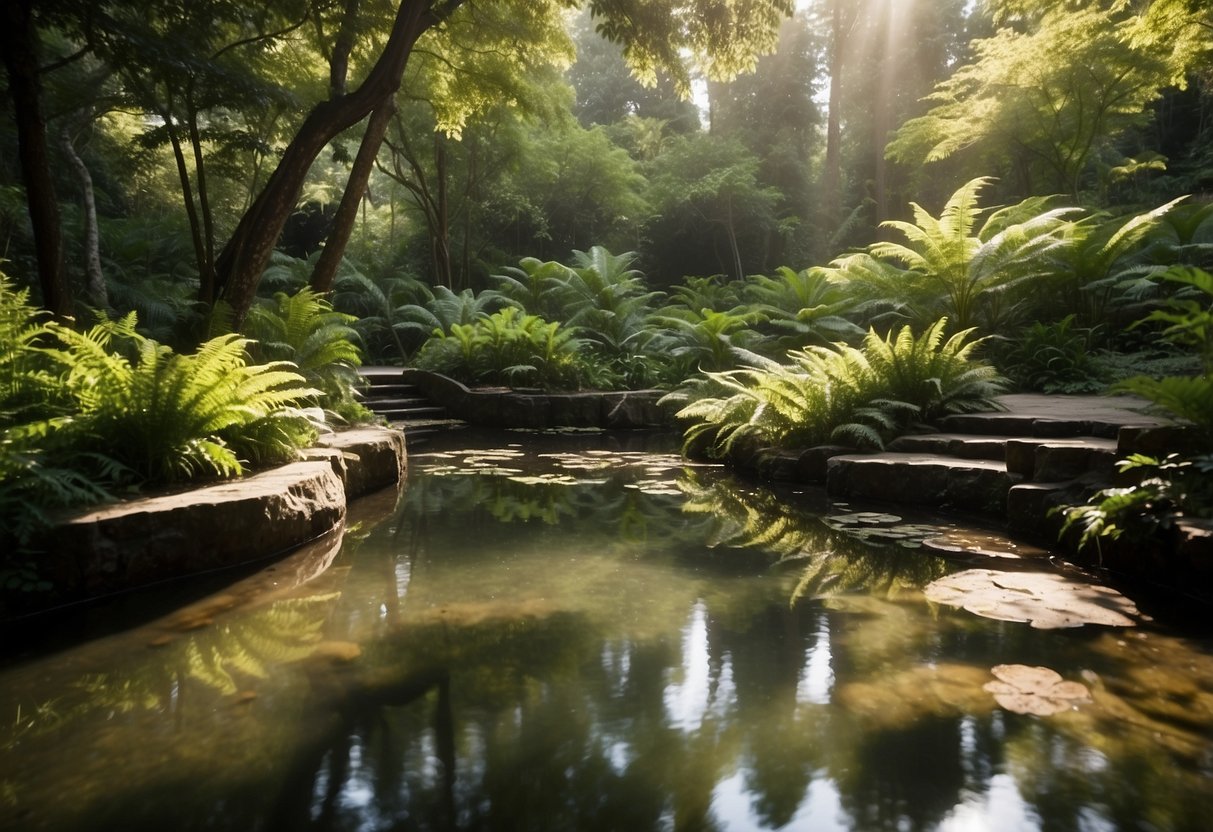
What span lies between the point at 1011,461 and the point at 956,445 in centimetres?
75

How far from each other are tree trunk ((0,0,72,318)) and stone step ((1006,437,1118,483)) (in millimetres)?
5949

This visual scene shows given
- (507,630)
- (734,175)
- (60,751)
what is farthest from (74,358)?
(734,175)

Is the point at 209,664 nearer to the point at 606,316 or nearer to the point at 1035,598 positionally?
the point at 1035,598

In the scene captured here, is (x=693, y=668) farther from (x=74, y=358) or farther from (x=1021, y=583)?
(x=74, y=358)

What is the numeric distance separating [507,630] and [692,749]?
0.97 m

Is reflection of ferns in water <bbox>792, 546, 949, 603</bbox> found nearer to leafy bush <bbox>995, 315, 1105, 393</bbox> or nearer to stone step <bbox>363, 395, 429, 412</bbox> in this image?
Answer: leafy bush <bbox>995, 315, 1105, 393</bbox>

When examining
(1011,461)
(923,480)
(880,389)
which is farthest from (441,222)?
(1011,461)

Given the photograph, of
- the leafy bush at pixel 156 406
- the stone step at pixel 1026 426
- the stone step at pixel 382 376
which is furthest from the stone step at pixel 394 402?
the stone step at pixel 1026 426

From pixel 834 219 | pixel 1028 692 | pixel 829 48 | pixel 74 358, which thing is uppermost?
pixel 829 48

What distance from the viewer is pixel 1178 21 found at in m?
5.18

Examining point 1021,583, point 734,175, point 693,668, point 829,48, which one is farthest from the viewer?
point 829,48

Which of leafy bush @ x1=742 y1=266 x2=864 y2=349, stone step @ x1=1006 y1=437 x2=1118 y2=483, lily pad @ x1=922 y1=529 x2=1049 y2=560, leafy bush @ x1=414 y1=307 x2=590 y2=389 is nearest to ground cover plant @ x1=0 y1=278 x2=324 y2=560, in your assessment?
lily pad @ x1=922 y1=529 x2=1049 y2=560

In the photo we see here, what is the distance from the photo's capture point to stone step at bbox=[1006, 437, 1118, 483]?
11.9 ft

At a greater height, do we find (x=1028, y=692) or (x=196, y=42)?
(x=196, y=42)
